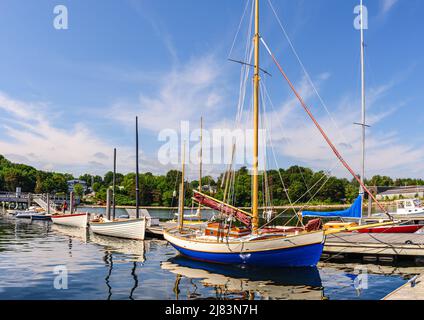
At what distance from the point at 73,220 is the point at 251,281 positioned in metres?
46.3

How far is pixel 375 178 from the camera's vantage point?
199125mm

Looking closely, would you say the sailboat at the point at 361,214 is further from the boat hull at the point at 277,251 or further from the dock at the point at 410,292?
the dock at the point at 410,292

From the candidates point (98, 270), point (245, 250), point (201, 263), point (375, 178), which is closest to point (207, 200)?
point (201, 263)

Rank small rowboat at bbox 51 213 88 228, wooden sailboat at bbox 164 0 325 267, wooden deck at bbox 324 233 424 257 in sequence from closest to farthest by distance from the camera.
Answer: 1. wooden sailboat at bbox 164 0 325 267
2. wooden deck at bbox 324 233 424 257
3. small rowboat at bbox 51 213 88 228

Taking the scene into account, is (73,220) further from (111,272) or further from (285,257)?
(285,257)

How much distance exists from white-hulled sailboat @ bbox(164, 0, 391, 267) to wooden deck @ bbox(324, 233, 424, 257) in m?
4.25

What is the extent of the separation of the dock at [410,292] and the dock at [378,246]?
10245 millimetres

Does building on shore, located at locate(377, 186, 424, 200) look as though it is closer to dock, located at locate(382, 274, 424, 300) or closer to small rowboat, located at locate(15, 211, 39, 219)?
small rowboat, located at locate(15, 211, 39, 219)

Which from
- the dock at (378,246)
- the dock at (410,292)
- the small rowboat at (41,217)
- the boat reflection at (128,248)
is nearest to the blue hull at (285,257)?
the dock at (378,246)

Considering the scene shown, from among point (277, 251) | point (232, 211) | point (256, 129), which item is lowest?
point (277, 251)

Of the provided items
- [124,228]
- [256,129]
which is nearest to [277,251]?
[256,129]

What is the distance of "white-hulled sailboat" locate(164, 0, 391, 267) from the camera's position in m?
21.3

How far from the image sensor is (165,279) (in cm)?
2012

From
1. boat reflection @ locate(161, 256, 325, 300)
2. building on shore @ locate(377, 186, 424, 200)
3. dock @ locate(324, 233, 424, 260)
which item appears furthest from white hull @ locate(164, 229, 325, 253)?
building on shore @ locate(377, 186, 424, 200)
